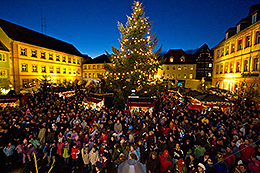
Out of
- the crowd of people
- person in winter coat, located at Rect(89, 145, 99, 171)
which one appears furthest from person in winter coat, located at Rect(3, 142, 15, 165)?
person in winter coat, located at Rect(89, 145, 99, 171)

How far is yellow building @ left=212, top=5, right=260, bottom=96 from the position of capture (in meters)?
17.4

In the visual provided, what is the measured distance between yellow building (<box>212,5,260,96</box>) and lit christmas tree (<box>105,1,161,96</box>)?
1048cm

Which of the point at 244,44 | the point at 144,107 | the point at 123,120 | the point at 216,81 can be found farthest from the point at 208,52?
the point at 123,120

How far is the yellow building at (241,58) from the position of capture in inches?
685

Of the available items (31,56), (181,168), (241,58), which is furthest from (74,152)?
(31,56)

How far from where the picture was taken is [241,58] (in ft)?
67.2

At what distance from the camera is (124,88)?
15.4 m

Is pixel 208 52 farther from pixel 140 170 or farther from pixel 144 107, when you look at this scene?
pixel 140 170

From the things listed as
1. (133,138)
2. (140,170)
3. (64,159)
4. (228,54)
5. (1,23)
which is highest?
(1,23)

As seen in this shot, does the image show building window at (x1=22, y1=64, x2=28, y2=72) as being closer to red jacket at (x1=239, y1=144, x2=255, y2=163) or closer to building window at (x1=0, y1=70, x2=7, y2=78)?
building window at (x1=0, y1=70, x2=7, y2=78)

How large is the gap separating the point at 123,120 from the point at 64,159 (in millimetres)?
4512

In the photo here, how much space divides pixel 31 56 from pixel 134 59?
2688 cm

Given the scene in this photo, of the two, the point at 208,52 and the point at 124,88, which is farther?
the point at 208,52

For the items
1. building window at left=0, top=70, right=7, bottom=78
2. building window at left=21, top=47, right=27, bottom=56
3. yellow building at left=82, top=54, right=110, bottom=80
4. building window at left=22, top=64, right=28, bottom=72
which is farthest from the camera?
yellow building at left=82, top=54, right=110, bottom=80
